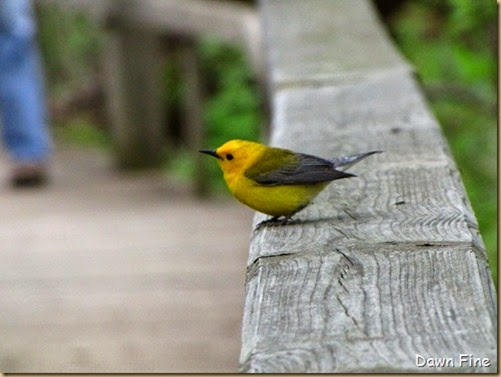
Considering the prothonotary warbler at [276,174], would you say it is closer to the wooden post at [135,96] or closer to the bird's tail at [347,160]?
the bird's tail at [347,160]

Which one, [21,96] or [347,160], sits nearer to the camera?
[347,160]

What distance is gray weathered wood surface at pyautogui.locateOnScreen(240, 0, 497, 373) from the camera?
5.83 feet

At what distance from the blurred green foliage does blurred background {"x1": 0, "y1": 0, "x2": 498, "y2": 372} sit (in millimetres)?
10

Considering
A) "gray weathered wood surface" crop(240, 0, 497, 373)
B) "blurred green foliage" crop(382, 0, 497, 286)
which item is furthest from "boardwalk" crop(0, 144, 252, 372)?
"gray weathered wood surface" crop(240, 0, 497, 373)

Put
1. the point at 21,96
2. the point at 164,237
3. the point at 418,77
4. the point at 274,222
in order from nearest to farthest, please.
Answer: the point at 274,222
the point at 418,77
the point at 164,237
the point at 21,96

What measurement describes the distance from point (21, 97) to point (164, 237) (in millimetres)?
2256

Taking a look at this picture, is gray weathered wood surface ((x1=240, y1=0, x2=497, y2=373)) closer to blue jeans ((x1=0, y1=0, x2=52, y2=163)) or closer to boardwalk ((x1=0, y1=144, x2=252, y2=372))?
boardwalk ((x1=0, y1=144, x2=252, y2=372))

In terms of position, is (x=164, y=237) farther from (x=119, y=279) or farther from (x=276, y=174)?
(x=276, y=174)

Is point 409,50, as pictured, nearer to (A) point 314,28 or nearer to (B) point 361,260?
(A) point 314,28

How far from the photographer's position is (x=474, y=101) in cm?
586

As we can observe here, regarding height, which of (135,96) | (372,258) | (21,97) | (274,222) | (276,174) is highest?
(135,96)

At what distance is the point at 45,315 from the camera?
5746mm

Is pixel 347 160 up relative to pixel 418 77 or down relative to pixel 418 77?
down

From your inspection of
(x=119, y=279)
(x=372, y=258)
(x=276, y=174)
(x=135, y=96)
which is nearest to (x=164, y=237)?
(x=119, y=279)
